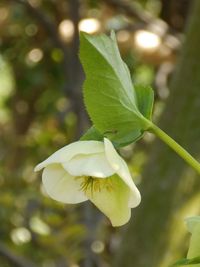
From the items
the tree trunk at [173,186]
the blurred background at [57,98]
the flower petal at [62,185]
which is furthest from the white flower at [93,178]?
the blurred background at [57,98]

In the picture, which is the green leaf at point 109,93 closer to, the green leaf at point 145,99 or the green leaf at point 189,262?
the green leaf at point 145,99

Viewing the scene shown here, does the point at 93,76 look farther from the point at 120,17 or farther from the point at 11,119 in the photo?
the point at 11,119

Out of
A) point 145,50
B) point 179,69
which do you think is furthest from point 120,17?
point 179,69

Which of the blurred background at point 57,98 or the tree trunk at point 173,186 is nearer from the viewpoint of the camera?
the tree trunk at point 173,186

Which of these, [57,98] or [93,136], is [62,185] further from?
[57,98]

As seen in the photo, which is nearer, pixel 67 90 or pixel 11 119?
pixel 67 90

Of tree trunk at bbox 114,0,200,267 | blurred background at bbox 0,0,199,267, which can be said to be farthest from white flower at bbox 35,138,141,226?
blurred background at bbox 0,0,199,267

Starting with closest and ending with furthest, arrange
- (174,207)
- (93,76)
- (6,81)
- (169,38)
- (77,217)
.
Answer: (93,76)
(174,207)
(77,217)
(169,38)
(6,81)
